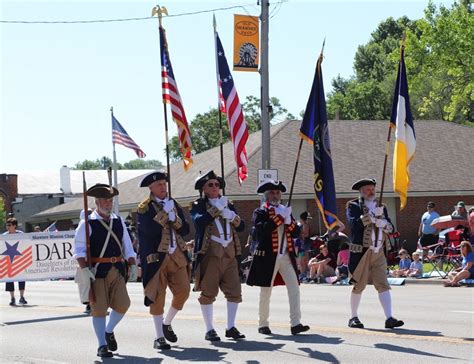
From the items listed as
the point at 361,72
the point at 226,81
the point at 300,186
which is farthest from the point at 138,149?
the point at 361,72

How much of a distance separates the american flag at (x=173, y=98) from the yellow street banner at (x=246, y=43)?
10.1 metres

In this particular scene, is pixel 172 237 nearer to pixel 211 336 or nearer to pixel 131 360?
pixel 211 336

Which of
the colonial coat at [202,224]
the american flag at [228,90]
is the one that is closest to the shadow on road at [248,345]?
the colonial coat at [202,224]

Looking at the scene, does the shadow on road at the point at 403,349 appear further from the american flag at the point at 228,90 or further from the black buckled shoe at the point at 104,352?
the american flag at the point at 228,90

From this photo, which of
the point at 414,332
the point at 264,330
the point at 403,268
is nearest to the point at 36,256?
the point at 403,268

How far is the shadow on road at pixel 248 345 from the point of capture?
11188mm

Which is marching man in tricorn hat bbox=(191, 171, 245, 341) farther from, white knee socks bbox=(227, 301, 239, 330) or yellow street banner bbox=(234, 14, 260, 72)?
yellow street banner bbox=(234, 14, 260, 72)

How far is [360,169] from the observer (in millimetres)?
37594

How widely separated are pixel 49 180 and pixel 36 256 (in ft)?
226

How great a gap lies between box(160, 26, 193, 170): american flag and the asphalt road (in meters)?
2.73

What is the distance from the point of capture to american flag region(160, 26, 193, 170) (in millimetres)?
15414

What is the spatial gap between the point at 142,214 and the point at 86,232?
822 millimetres

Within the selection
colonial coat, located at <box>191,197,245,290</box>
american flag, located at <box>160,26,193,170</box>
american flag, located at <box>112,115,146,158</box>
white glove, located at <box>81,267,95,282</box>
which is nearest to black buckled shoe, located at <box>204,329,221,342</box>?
colonial coat, located at <box>191,197,245,290</box>

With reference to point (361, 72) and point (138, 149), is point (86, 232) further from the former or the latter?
point (361, 72)
